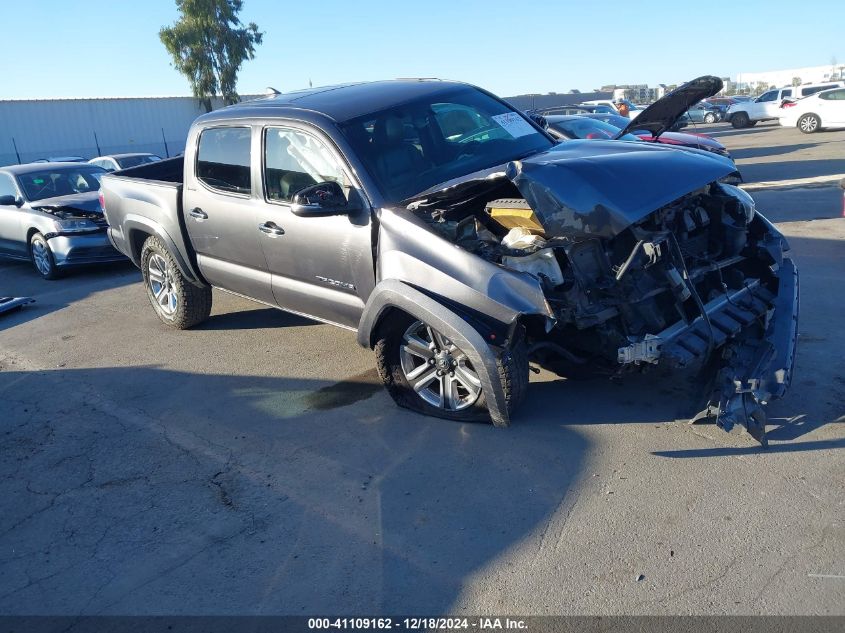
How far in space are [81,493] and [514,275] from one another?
2.77 m

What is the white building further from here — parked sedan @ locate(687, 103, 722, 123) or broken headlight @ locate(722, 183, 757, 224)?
broken headlight @ locate(722, 183, 757, 224)

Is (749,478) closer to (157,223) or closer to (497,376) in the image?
(497,376)

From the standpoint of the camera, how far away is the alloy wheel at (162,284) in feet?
22.3

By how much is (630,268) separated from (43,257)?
29.1 ft

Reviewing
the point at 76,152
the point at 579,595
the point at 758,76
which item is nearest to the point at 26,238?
the point at 579,595

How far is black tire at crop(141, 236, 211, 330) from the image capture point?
662 centimetres

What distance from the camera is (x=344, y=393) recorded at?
201 inches

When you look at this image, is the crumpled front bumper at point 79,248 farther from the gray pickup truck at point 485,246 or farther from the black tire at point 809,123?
the black tire at point 809,123

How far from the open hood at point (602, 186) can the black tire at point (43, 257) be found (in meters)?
8.07

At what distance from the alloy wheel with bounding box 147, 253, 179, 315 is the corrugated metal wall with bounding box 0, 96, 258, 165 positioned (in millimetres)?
29903

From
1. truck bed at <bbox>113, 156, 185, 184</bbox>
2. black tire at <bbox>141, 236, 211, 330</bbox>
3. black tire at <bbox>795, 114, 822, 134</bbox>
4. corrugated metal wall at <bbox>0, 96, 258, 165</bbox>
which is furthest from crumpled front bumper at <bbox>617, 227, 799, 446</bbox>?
corrugated metal wall at <bbox>0, 96, 258, 165</bbox>

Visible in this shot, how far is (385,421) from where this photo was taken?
4566 mm

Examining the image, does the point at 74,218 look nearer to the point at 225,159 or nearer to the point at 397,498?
the point at 225,159

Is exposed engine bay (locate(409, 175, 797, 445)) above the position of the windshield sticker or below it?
below
